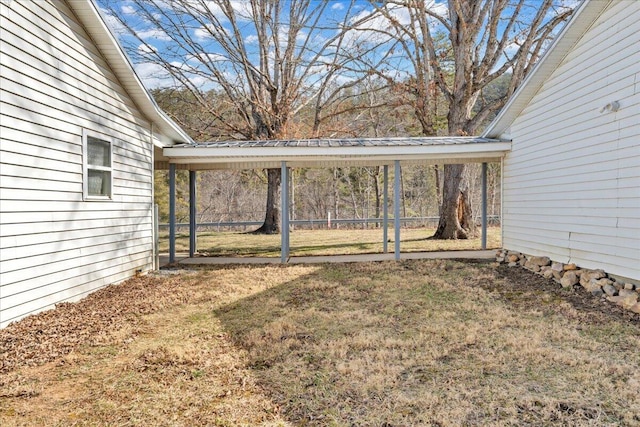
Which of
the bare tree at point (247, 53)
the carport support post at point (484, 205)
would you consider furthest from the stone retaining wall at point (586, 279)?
the bare tree at point (247, 53)

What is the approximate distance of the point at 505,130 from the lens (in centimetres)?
859

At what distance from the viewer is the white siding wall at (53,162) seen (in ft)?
13.5

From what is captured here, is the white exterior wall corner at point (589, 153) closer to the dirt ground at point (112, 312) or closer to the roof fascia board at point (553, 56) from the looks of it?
the roof fascia board at point (553, 56)

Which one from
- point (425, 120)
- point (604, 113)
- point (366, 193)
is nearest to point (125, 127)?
point (604, 113)

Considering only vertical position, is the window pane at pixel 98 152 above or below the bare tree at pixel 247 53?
below

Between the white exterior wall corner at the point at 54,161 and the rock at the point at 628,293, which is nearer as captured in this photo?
the white exterior wall corner at the point at 54,161

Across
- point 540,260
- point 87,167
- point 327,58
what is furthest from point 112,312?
point 327,58

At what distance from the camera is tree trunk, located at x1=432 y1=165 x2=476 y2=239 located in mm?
12750

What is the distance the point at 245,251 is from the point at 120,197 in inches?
191

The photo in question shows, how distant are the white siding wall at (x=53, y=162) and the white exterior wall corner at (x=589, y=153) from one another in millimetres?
7179

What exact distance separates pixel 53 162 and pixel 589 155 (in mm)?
7325

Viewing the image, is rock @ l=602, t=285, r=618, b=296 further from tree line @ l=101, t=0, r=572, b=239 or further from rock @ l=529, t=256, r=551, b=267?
tree line @ l=101, t=0, r=572, b=239

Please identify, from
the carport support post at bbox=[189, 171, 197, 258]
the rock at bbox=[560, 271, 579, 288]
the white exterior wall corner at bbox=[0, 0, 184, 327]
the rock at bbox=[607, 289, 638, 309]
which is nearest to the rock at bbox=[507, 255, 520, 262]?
the rock at bbox=[560, 271, 579, 288]

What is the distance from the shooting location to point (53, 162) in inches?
189
